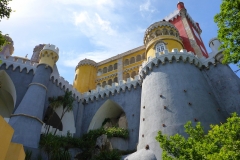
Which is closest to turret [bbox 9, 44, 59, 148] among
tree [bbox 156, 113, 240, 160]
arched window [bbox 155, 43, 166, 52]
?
tree [bbox 156, 113, 240, 160]

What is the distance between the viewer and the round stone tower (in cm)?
1709

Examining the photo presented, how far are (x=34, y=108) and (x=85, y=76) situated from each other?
18.8 metres

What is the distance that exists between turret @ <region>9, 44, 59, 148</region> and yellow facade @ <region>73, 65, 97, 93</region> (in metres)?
12.9

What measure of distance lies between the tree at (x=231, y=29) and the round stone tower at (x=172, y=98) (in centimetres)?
709

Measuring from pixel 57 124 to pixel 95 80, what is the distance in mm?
15593

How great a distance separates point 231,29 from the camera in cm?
1118

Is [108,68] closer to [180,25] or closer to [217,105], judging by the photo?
[180,25]

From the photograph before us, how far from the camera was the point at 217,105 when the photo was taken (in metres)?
19.2

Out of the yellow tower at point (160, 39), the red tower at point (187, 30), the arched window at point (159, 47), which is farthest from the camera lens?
the red tower at point (187, 30)

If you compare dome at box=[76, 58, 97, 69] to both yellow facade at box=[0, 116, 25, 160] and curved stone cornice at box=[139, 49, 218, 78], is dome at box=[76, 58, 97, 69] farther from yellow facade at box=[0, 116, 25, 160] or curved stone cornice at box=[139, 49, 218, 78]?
yellow facade at box=[0, 116, 25, 160]

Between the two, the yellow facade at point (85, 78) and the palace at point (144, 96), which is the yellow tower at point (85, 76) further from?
the palace at point (144, 96)

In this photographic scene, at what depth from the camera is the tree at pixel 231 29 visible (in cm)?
1093

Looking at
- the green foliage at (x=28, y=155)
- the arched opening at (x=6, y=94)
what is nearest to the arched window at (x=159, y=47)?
the arched opening at (x=6, y=94)

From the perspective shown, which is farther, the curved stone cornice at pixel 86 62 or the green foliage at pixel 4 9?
the curved stone cornice at pixel 86 62
